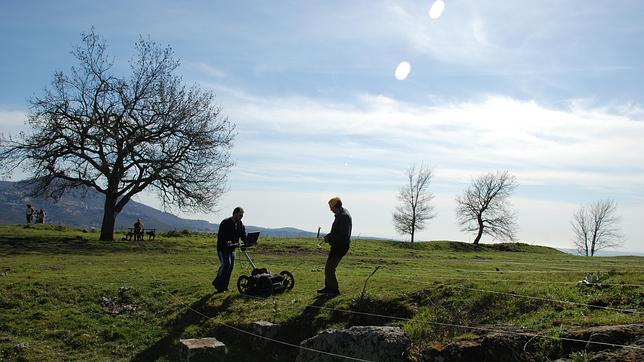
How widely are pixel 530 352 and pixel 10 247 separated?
29.0 metres

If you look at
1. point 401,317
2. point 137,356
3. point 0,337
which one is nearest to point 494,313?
point 401,317

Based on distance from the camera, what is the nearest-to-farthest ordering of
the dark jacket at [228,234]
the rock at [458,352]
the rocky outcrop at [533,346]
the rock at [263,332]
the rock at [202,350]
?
the rocky outcrop at [533,346], the rock at [458,352], the rock at [202,350], the rock at [263,332], the dark jacket at [228,234]

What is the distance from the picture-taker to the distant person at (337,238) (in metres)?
12.7

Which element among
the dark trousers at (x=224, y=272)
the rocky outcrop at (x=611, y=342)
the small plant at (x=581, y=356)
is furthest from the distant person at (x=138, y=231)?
the small plant at (x=581, y=356)

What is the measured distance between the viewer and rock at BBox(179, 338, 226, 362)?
34.5 feet

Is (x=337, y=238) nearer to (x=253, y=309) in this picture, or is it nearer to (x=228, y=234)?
(x=253, y=309)

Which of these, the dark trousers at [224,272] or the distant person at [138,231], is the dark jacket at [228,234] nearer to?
the dark trousers at [224,272]

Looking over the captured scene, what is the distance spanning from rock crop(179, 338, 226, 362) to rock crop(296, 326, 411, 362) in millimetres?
2058

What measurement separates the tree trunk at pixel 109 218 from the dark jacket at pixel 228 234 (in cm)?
2404

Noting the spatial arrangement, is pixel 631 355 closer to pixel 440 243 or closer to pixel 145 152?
pixel 145 152

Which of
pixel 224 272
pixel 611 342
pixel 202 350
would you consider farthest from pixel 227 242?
pixel 611 342

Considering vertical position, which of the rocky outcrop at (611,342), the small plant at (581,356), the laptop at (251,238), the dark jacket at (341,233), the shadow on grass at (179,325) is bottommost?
the shadow on grass at (179,325)

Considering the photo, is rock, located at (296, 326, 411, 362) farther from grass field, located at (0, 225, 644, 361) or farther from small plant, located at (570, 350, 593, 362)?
small plant, located at (570, 350, 593, 362)

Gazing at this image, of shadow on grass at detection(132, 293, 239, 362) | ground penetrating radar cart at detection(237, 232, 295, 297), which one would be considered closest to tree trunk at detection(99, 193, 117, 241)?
shadow on grass at detection(132, 293, 239, 362)
